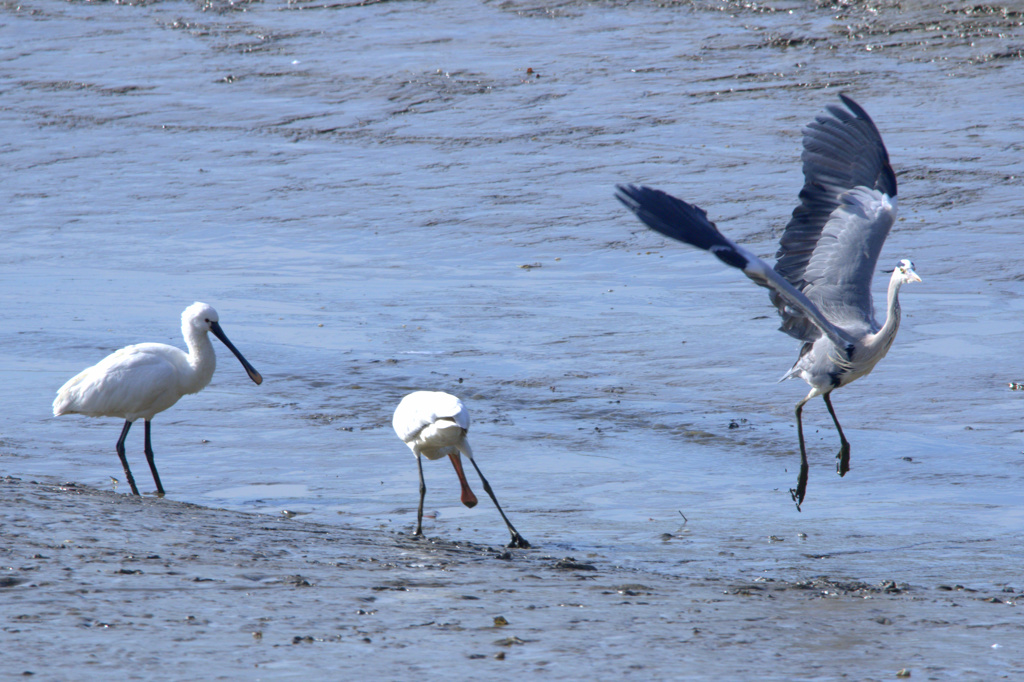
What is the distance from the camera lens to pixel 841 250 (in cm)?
759

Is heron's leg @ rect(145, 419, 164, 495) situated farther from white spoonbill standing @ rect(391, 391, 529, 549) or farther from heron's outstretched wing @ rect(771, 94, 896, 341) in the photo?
heron's outstretched wing @ rect(771, 94, 896, 341)

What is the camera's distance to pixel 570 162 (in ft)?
51.9

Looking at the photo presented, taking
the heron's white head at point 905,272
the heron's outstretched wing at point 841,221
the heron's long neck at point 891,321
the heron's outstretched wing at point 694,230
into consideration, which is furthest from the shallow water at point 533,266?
the heron's outstretched wing at point 694,230

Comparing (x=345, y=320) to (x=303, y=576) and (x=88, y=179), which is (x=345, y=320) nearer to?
(x=303, y=576)

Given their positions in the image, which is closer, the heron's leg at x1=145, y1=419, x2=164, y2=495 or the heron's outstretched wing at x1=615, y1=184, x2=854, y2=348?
the heron's outstretched wing at x1=615, y1=184, x2=854, y2=348

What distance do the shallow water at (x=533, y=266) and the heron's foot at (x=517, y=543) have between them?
9.1 inches

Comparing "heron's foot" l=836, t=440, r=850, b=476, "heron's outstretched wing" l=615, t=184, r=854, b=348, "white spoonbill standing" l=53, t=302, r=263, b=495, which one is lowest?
"heron's foot" l=836, t=440, r=850, b=476

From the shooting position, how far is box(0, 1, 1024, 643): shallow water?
7.19 m

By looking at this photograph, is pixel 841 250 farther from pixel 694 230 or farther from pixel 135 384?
pixel 135 384

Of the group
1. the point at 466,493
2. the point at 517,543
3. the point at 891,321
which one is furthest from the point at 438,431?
the point at 891,321

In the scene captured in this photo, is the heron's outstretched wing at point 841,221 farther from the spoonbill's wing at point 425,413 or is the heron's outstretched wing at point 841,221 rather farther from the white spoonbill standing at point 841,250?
the spoonbill's wing at point 425,413

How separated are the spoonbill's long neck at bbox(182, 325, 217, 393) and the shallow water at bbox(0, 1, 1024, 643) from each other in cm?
37

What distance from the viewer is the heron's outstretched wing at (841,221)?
752 centimetres

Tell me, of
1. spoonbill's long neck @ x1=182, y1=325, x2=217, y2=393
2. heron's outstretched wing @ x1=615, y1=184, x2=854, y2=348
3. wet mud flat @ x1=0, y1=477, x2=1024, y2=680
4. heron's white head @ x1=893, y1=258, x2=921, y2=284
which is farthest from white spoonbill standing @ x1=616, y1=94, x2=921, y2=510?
spoonbill's long neck @ x1=182, y1=325, x2=217, y2=393
